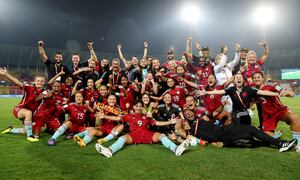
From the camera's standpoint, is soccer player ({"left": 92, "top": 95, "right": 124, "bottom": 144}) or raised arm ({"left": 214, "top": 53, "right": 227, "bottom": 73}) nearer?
soccer player ({"left": 92, "top": 95, "right": 124, "bottom": 144})

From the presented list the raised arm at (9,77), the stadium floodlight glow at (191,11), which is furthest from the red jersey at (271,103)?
the stadium floodlight glow at (191,11)

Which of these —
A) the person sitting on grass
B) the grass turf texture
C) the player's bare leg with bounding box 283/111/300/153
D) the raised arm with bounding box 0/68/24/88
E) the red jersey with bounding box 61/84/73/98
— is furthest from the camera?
the red jersey with bounding box 61/84/73/98

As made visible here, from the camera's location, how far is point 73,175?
10.6 ft

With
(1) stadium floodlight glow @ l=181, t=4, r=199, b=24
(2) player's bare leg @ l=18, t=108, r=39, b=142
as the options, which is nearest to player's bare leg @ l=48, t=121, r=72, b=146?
(2) player's bare leg @ l=18, t=108, r=39, b=142

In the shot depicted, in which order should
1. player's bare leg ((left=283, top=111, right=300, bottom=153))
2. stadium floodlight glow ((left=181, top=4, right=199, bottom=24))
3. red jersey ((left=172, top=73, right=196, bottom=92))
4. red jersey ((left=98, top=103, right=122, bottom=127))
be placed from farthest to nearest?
stadium floodlight glow ((left=181, top=4, right=199, bottom=24)) < red jersey ((left=172, top=73, right=196, bottom=92)) < red jersey ((left=98, top=103, right=122, bottom=127)) < player's bare leg ((left=283, top=111, right=300, bottom=153))

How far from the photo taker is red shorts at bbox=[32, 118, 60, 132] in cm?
617

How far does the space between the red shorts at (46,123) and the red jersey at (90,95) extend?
1.09 meters

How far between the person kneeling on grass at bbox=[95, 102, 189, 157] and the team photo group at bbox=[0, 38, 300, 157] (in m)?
0.02

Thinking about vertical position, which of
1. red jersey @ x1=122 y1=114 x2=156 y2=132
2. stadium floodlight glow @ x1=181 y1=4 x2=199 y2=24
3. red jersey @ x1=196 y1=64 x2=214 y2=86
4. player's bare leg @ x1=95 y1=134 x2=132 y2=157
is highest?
stadium floodlight glow @ x1=181 y1=4 x2=199 y2=24

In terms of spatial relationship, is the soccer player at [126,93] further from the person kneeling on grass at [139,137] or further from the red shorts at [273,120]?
the red shorts at [273,120]

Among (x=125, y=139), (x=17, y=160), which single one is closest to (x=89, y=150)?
(x=125, y=139)

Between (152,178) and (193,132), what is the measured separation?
2.56 meters

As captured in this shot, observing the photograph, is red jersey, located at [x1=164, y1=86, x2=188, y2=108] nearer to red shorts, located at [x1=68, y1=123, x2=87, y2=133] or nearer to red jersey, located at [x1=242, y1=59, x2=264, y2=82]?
red jersey, located at [x1=242, y1=59, x2=264, y2=82]

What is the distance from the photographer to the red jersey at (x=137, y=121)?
5621 millimetres
